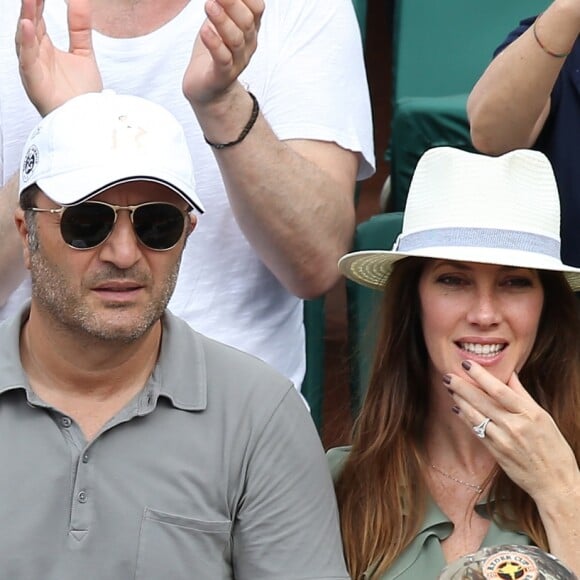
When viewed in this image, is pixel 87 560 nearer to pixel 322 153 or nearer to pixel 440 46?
pixel 322 153

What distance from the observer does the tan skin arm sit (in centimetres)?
230

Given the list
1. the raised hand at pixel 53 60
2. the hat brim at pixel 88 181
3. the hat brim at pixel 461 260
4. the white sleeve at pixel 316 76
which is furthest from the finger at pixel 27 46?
the hat brim at pixel 461 260

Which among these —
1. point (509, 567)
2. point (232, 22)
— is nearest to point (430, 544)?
point (509, 567)

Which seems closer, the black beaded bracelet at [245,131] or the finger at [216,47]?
the finger at [216,47]

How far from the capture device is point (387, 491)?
2250 millimetres

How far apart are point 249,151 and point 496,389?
0.63 metres

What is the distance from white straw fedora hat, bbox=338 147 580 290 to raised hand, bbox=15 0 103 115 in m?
0.57

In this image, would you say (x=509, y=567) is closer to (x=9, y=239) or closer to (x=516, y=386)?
(x=516, y=386)

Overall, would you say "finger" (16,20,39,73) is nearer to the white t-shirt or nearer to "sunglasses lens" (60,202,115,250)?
the white t-shirt

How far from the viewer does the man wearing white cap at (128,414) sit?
202cm

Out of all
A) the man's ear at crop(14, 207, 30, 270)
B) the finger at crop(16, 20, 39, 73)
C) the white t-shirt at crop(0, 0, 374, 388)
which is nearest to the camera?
the man's ear at crop(14, 207, 30, 270)

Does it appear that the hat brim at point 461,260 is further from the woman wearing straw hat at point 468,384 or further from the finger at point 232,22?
the finger at point 232,22

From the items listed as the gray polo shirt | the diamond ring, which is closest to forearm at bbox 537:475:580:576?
the diamond ring

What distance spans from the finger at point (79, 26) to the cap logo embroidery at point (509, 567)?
1.32 metres
